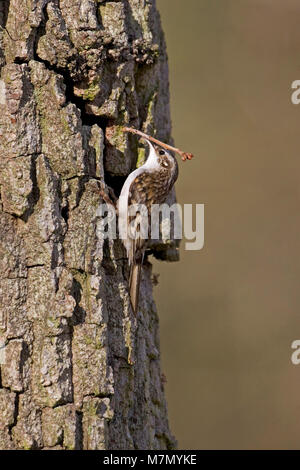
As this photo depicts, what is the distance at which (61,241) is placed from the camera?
3070 mm

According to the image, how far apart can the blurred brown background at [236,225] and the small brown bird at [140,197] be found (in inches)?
86.6

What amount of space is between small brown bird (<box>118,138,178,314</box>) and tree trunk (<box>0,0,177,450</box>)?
102 millimetres

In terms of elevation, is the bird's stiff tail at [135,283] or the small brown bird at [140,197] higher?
the small brown bird at [140,197]

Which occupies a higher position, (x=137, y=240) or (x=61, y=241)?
(x=137, y=240)

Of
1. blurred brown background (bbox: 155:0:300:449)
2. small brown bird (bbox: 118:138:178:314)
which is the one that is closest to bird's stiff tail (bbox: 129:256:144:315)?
small brown bird (bbox: 118:138:178:314)

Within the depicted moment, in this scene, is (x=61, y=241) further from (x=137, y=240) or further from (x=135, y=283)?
(x=137, y=240)

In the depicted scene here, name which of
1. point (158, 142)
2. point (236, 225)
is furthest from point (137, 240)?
point (236, 225)

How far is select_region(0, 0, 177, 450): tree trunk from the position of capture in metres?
2.98

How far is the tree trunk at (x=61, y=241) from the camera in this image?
2.98 m

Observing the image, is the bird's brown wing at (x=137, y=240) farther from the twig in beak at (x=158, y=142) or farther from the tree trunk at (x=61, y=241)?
the twig in beak at (x=158, y=142)

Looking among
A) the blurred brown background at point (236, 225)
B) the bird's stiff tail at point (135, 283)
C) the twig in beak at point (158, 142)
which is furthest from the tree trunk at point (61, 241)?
the blurred brown background at point (236, 225)

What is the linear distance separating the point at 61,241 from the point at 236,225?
3.44 metres

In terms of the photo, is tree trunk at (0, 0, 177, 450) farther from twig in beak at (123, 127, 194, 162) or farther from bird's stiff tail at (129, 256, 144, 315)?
twig in beak at (123, 127, 194, 162)

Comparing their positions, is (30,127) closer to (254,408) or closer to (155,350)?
(155,350)
